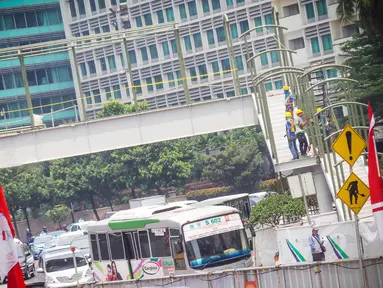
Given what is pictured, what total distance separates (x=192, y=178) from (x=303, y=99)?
46.5 metres

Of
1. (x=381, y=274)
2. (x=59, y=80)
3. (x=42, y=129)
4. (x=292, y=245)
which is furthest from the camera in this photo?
(x=59, y=80)

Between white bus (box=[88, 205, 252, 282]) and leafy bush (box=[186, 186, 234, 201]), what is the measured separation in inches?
1629

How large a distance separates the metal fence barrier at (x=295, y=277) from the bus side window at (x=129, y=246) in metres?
7.90

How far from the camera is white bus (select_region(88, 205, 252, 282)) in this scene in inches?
972

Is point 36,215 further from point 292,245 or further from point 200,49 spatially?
point 292,245

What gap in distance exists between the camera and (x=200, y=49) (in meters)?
84.8

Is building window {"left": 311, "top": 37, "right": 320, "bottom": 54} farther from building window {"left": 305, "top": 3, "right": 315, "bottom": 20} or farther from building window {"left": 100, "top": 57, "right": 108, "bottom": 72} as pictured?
building window {"left": 100, "top": 57, "right": 108, "bottom": 72}

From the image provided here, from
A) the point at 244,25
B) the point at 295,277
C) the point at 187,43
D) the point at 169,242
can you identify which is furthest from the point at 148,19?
the point at 295,277

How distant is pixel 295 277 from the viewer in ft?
57.7

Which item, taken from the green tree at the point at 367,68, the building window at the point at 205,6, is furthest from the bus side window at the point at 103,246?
the building window at the point at 205,6

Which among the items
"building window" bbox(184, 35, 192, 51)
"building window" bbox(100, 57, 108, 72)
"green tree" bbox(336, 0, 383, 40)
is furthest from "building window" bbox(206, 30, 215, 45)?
"green tree" bbox(336, 0, 383, 40)

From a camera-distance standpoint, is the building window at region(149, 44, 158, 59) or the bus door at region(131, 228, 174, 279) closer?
the bus door at region(131, 228, 174, 279)

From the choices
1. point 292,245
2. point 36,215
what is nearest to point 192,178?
point 36,215

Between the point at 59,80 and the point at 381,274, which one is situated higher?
the point at 59,80
